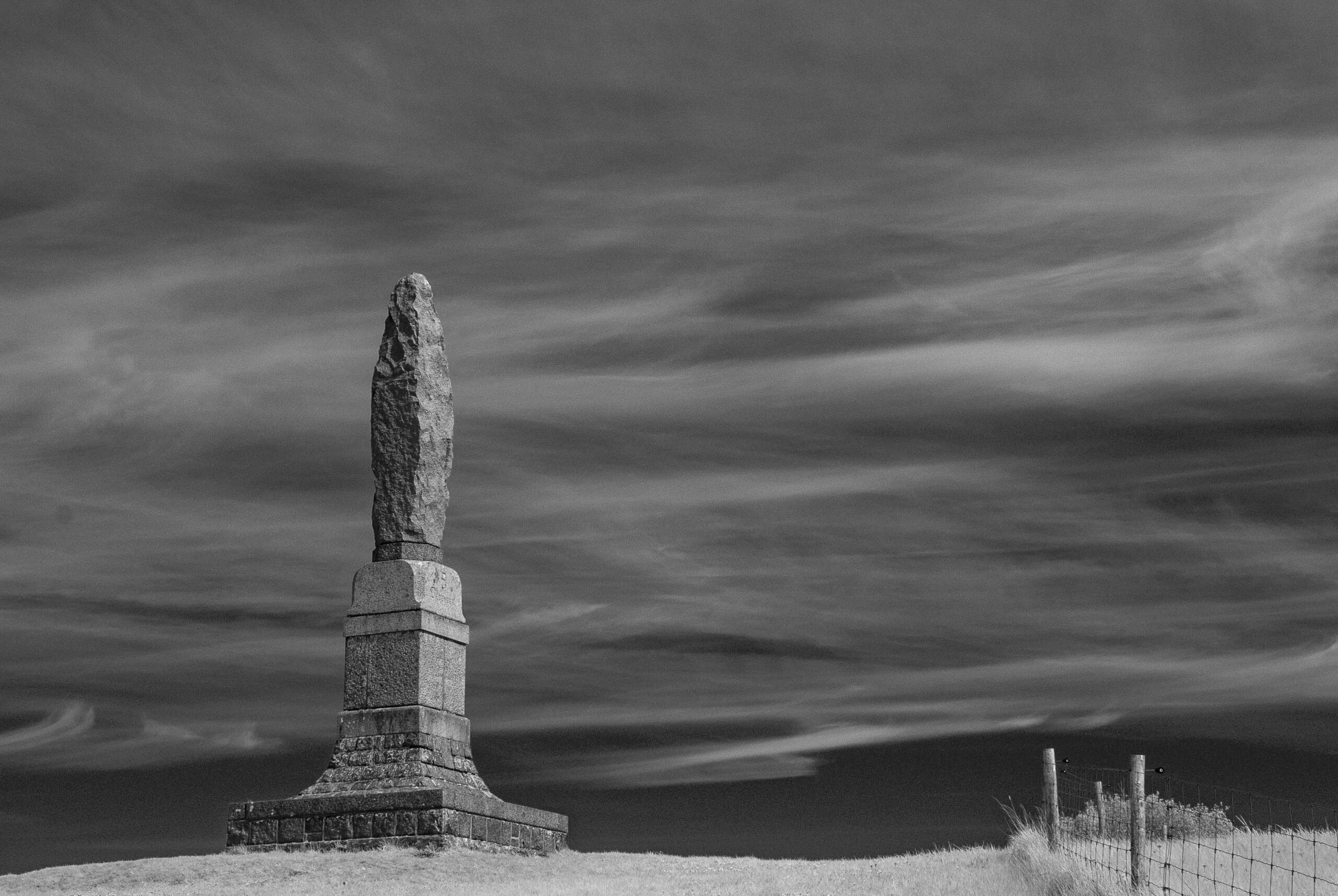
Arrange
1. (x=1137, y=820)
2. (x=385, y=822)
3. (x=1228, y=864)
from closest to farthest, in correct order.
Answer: (x=1137, y=820) → (x=1228, y=864) → (x=385, y=822)

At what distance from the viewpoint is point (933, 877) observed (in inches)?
576

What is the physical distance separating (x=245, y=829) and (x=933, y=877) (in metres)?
7.94

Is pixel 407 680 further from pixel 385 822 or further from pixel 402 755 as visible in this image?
pixel 385 822

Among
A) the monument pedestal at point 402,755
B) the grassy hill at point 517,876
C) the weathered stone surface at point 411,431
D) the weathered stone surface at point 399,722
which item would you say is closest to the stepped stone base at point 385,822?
the monument pedestal at point 402,755

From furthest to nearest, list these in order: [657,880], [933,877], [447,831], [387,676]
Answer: [387,676] < [447,831] < [657,880] < [933,877]

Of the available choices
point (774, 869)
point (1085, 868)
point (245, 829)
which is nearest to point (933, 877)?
point (1085, 868)

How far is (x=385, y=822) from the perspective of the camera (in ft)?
56.3

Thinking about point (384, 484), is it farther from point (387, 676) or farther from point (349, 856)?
point (349, 856)

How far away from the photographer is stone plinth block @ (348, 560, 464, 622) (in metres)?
18.5

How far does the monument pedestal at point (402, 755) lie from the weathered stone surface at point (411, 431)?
1.33 ft

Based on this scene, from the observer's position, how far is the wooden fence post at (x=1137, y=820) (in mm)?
12875

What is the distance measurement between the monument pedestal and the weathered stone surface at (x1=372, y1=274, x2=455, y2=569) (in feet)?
1.33

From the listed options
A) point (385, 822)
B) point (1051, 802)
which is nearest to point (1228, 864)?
point (1051, 802)

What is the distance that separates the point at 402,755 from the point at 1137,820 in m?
8.41
